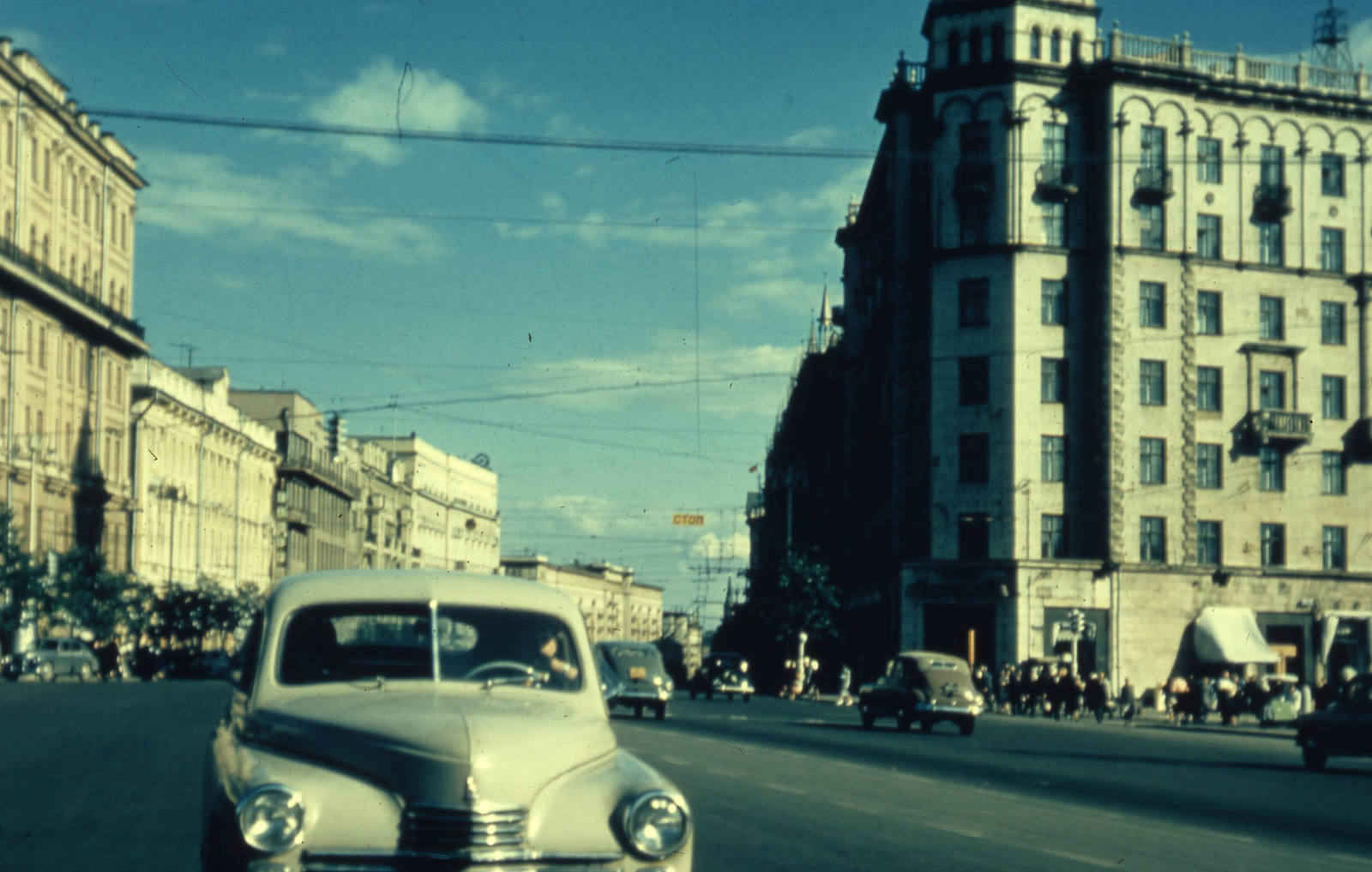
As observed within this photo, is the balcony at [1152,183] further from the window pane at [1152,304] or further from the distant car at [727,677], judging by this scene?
the distant car at [727,677]

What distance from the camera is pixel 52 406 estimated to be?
245 ft

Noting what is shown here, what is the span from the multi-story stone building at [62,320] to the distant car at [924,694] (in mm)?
37064

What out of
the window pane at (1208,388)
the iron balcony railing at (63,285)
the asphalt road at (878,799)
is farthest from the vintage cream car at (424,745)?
→ the iron balcony railing at (63,285)

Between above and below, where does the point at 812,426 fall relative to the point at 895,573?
above

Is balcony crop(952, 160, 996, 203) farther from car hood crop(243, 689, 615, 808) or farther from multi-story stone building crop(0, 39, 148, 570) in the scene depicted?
car hood crop(243, 689, 615, 808)

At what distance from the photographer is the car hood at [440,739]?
7059 mm

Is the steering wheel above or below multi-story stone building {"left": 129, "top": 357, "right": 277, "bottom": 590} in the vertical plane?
below

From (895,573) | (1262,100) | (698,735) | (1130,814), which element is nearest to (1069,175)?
(1262,100)

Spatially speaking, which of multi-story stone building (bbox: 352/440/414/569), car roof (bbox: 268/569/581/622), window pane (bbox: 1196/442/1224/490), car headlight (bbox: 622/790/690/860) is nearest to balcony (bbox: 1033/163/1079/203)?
window pane (bbox: 1196/442/1224/490)

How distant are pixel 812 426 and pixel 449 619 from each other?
94889mm

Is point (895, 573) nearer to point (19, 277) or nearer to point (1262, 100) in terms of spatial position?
point (1262, 100)

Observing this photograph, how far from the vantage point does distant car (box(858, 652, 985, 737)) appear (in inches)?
1496

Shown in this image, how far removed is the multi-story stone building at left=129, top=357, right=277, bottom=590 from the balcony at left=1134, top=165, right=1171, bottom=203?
4678 cm

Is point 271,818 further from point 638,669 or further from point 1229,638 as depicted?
point 1229,638
